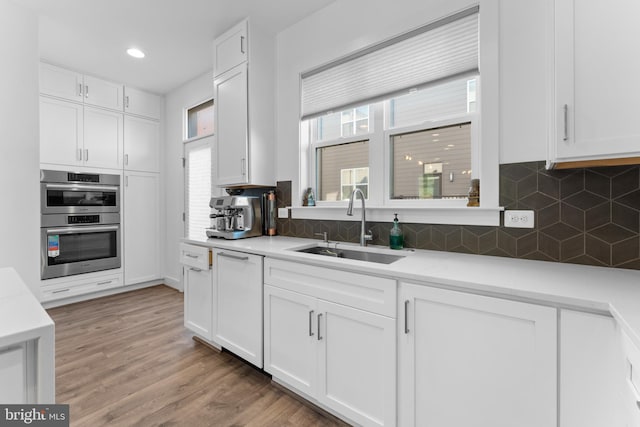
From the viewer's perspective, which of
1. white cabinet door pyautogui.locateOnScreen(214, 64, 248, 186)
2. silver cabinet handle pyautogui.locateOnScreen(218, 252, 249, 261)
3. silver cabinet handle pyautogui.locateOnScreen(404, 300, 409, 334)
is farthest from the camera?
white cabinet door pyautogui.locateOnScreen(214, 64, 248, 186)

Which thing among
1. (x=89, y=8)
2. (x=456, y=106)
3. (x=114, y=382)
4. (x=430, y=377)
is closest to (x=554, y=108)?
(x=456, y=106)

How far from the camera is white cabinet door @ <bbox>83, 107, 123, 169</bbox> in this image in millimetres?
3701

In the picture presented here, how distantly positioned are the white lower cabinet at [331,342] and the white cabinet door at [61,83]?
351cm

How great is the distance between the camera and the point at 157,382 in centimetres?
202

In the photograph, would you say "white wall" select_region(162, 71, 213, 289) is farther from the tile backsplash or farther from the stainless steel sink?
the tile backsplash

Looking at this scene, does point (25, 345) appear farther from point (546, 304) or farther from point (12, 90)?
point (12, 90)

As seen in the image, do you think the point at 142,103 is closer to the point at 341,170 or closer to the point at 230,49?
the point at 230,49

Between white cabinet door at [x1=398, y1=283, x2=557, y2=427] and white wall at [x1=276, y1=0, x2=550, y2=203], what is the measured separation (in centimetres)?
93

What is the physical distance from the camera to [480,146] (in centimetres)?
177

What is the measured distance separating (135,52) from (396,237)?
11.0 feet

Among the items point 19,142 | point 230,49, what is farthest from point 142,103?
point 230,49

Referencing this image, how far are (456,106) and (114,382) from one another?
2891 mm

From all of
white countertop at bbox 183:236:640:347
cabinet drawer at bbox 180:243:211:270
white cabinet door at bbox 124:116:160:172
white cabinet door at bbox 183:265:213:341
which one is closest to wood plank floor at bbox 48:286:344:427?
white cabinet door at bbox 183:265:213:341

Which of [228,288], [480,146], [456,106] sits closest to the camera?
[480,146]
